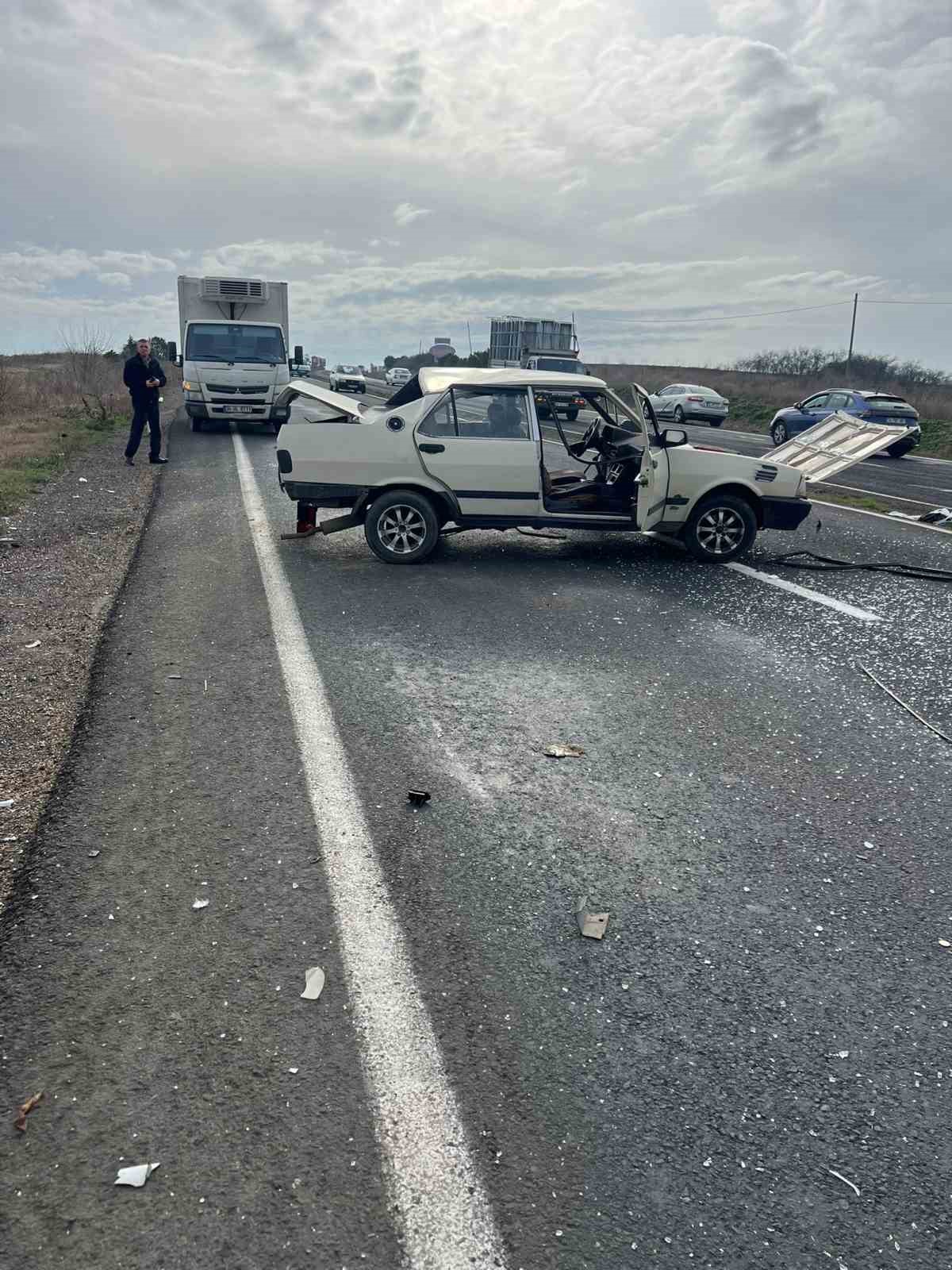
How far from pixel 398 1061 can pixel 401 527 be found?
646 centimetres

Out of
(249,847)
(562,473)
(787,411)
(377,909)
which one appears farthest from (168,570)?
(787,411)

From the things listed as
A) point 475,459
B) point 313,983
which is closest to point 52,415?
point 475,459

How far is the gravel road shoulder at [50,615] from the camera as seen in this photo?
161 inches

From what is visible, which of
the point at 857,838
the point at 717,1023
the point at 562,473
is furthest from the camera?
the point at 562,473

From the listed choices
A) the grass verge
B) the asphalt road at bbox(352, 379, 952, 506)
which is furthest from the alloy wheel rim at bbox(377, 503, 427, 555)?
the grass verge

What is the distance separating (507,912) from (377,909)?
1.53 ft

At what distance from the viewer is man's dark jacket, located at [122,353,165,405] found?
574 inches

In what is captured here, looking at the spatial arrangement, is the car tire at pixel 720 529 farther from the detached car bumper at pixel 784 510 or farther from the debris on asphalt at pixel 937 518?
the debris on asphalt at pixel 937 518

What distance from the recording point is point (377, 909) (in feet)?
10.7

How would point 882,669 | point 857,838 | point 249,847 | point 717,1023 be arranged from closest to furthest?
point 717,1023
point 249,847
point 857,838
point 882,669

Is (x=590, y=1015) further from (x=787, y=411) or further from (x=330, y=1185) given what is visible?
(x=787, y=411)

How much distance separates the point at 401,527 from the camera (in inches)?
340

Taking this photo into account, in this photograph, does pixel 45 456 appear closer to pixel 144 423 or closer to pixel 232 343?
pixel 144 423

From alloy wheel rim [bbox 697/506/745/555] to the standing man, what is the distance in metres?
9.66
